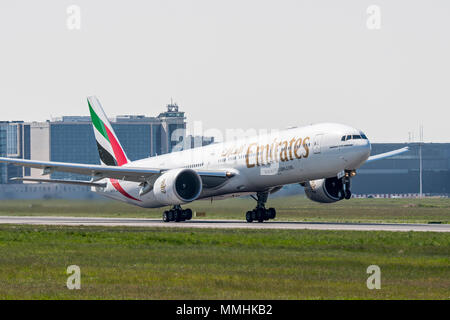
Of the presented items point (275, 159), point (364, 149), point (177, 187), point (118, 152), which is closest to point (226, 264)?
point (364, 149)

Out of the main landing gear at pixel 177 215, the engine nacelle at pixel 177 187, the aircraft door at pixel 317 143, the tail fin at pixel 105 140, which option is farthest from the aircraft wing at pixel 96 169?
the aircraft door at pixel 317 143

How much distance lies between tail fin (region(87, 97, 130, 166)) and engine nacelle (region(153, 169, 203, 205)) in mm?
11241

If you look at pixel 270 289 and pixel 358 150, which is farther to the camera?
pixel 358 150

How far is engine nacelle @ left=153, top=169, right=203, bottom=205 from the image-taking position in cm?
5181

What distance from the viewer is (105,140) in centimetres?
6506

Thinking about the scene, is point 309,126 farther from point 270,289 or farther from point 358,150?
point 270,289

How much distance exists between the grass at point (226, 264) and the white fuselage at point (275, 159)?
26.1ft

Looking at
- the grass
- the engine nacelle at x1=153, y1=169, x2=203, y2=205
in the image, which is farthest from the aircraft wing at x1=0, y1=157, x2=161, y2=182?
the grass

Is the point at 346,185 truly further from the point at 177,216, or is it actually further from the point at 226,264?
the point at 226,264

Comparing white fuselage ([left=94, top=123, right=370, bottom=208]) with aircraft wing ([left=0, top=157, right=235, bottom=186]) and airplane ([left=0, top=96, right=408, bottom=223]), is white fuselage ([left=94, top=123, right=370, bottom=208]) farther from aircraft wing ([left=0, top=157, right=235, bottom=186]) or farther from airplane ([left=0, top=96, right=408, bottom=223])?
aircraft wing ([left=0, top=157, right=235, bottom=186])
